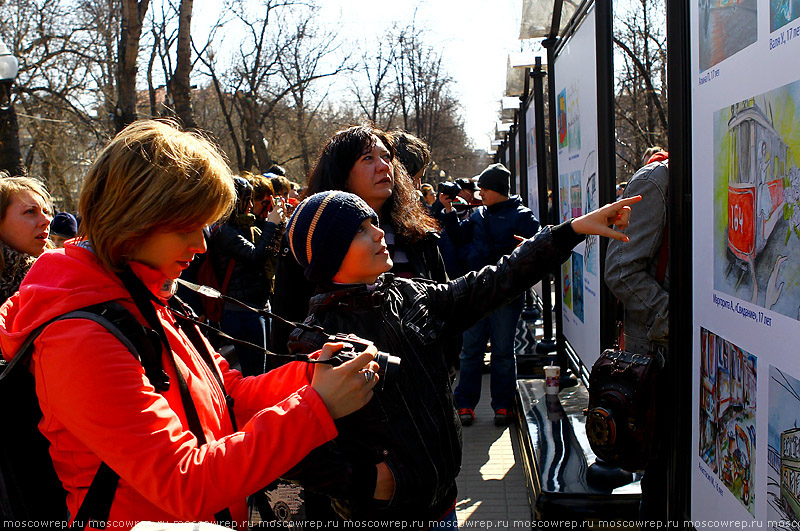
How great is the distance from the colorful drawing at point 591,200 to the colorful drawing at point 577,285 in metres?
0.33

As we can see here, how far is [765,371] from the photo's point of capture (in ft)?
6.01

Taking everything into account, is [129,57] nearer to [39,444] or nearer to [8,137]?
[8,137]

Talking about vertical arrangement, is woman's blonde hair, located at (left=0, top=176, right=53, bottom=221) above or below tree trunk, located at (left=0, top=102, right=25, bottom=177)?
below

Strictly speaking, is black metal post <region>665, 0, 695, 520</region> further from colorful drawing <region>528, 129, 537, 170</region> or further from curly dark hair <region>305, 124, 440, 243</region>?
colorful drawing <region>528, 129, 537, 170</region>

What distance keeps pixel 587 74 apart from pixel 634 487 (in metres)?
2.18

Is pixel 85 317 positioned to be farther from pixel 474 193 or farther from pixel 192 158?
pixel 474 193

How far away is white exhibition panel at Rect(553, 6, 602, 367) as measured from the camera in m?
3.92

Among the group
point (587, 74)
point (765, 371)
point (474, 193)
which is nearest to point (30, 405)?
point (765, 371)

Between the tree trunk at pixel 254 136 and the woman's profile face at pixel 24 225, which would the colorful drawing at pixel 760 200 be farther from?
the tree trunk at pixel 254 136

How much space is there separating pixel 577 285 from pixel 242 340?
320 centimetres

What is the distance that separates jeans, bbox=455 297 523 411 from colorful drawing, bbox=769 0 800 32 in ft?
13.0

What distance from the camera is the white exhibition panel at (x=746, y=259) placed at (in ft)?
5.59

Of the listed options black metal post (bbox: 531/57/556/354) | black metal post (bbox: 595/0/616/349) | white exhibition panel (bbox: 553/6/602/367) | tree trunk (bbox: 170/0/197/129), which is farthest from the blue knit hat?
tree trunk (bbox: 170/0/197/129)

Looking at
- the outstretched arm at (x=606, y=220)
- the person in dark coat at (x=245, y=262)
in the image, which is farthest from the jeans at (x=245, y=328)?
the outstretched arm at (x=606, y=220)
